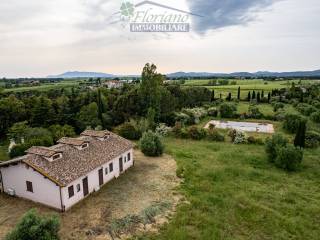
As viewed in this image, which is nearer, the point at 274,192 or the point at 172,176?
the point at 274,192

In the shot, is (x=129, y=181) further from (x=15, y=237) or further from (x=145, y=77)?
(x=145, y=77)

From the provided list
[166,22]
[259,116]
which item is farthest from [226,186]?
[259,116]

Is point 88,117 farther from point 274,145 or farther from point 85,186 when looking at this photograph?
point 274,145

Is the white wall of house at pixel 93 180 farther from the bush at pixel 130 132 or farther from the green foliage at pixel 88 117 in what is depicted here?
the green foliage at pixel 88 117

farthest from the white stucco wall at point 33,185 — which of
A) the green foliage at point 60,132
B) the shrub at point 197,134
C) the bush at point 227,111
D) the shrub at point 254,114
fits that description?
the shrub at point 254,114

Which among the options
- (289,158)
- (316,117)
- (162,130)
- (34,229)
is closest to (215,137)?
(162,130)

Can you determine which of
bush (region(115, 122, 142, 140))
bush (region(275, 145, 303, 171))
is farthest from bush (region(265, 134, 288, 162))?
bush (region(115, 122, 142, 140))

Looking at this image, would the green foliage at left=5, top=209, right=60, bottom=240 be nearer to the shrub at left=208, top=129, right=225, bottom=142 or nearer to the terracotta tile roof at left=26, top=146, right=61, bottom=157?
the terracotta tile roof at left=26, top=146, right=61, bottom=157
